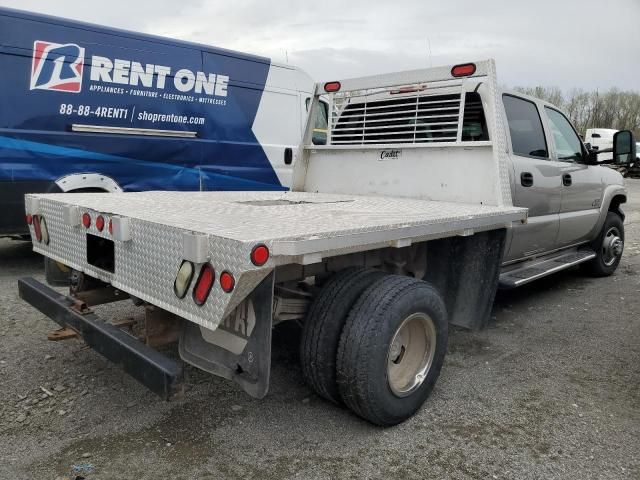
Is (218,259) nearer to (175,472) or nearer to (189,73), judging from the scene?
(175,472)

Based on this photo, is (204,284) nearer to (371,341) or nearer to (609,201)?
(371,341)

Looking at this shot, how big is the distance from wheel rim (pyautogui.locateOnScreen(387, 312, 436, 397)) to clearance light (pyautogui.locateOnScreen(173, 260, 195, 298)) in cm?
127

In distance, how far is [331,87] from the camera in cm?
522

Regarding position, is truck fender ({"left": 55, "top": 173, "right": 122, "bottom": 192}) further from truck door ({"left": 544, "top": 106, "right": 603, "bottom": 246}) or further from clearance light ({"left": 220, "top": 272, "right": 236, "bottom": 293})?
truck door ({"left": 544, "top": 106, "right": 603, "bottom": 246})

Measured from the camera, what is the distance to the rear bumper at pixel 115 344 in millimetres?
2375

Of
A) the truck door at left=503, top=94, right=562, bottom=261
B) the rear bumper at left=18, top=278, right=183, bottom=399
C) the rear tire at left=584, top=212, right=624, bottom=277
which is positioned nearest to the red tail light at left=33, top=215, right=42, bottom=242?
the rear bumper at left=18, top=278, right=183, bottom=399

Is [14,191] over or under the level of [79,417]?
over

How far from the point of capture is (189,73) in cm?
671

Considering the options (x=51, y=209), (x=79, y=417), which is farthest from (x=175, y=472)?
(x=51, y=209)

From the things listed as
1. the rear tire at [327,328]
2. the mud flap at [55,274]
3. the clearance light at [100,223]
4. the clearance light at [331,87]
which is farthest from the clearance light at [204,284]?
the clearance light at [331,87]

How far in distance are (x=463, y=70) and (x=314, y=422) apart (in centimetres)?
290

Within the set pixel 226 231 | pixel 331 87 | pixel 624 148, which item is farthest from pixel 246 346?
pixel 624 148

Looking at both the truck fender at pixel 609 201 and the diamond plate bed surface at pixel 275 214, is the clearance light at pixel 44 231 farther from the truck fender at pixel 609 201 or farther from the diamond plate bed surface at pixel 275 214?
the truck fender at pixel 609 201

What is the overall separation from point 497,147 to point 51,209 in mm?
3105
